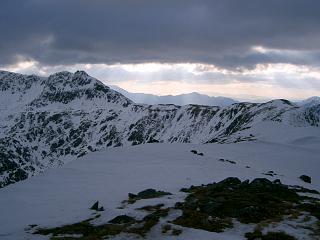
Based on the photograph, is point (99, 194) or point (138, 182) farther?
point (138, 182)

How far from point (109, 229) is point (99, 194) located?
10911mm

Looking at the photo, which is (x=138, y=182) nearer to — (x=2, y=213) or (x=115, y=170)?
(x=115, y=170)

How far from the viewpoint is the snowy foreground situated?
925 inches

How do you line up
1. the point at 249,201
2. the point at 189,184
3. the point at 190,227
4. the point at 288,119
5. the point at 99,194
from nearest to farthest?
the point at 190,227 → the point at 249,201 → the point at 99,194 → the point at 189,184 → the point at 288,119

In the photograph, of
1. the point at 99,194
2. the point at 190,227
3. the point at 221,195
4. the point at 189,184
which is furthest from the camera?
the point at 189,184

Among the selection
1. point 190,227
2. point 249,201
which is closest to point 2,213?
point 190,227

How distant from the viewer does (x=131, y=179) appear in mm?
36688

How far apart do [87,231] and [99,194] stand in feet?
34.1

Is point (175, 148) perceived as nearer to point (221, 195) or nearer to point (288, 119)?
point (221, 195)

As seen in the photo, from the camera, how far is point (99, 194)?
3109 cm

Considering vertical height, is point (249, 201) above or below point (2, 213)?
above

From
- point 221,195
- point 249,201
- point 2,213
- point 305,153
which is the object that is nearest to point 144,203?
point 221,195

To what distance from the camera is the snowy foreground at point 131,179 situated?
2350 cm

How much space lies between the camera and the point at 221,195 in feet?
A: 88.0
